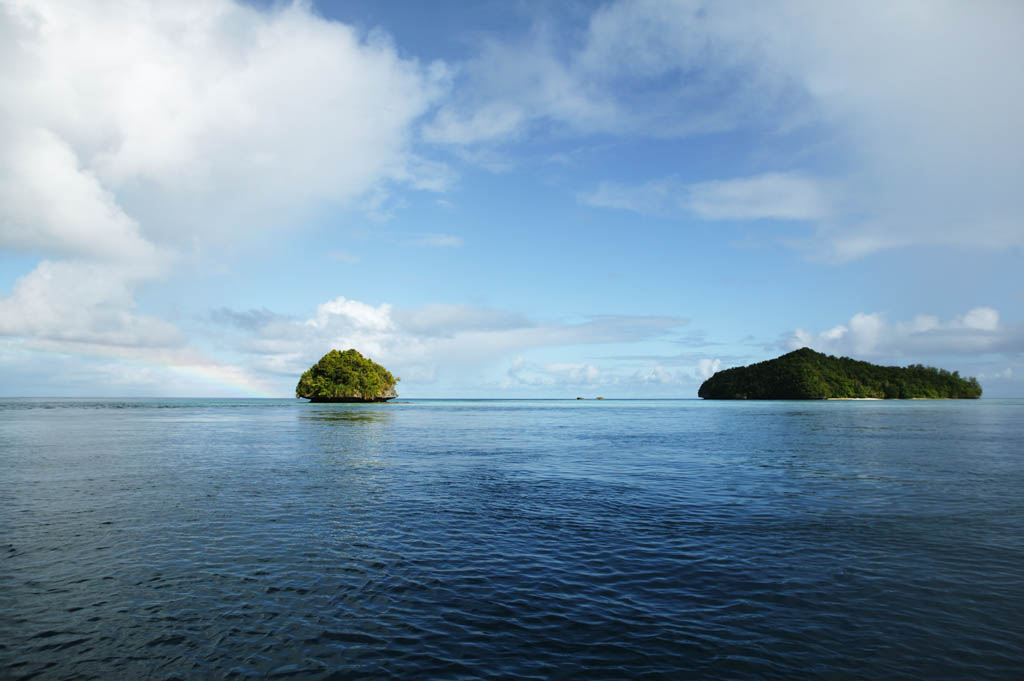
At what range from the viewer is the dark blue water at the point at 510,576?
10703mm

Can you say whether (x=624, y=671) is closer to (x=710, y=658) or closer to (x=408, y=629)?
(x=710, y=658)

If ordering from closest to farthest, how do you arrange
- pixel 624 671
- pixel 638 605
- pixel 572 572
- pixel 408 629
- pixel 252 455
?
pixel 624 671, pixel 408 629, pixel 638 605, pixel 572 572, pixel 252 455

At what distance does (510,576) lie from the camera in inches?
607

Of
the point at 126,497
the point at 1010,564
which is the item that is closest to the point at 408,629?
the point at 1010,564

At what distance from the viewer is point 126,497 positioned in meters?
26.5

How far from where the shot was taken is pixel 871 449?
50.2 m

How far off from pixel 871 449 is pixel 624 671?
5125cm

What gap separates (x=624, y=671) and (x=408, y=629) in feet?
16.1

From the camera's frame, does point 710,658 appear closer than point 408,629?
Yes

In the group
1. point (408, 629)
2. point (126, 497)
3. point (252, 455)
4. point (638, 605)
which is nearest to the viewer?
point (408, 629)

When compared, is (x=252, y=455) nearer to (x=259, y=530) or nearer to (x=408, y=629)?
(x=259, y=530)

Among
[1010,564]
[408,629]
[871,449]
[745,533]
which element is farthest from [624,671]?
[871,449]

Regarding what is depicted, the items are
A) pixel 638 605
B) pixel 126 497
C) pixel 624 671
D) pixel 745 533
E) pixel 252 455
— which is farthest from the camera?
pixel 252 455

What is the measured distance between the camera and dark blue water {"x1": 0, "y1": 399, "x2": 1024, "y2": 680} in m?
10.7
